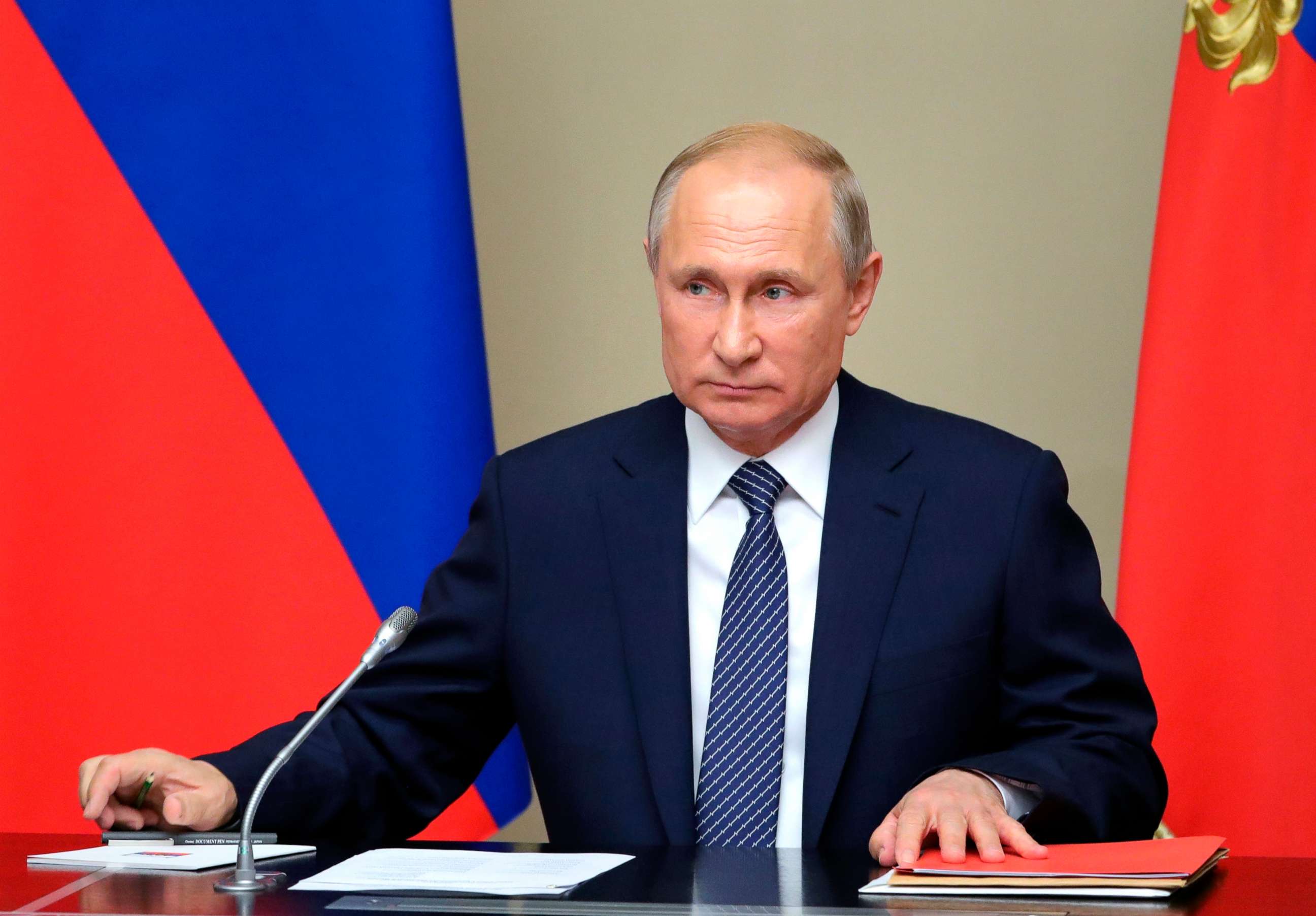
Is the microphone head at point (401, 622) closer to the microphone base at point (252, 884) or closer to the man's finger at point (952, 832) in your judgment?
the microphone base at point (252, 884)

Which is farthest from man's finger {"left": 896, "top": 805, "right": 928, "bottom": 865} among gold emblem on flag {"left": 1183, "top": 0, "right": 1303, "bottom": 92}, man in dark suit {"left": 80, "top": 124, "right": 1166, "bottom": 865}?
gold emblem on flag {"left": 1183, "top": 0, "right": 1303, "bottom": 92}

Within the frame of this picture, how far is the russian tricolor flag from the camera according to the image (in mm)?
2330

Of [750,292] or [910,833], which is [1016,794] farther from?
[750,292]

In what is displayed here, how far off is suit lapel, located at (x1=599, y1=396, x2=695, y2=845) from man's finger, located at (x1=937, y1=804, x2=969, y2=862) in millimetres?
425

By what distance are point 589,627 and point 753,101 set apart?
5.38ft

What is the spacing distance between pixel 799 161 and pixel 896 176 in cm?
132

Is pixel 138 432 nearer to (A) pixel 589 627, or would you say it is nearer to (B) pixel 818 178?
(A) pixel 589 627

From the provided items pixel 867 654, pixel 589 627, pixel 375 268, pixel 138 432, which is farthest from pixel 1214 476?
pixel 138 432

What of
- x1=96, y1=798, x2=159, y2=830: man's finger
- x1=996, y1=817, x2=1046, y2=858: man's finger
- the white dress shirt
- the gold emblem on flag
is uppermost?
the gold emblem on flag

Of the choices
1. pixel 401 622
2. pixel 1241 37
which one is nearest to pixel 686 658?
pixel 401 622

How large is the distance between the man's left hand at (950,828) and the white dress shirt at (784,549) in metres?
0.34

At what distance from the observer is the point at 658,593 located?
5.91 ft

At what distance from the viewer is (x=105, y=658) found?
7.65 ft

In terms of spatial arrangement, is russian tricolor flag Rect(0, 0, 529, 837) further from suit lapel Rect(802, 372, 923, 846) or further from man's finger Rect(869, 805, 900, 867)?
man's finger Rect(869, 805, 900, 867)
